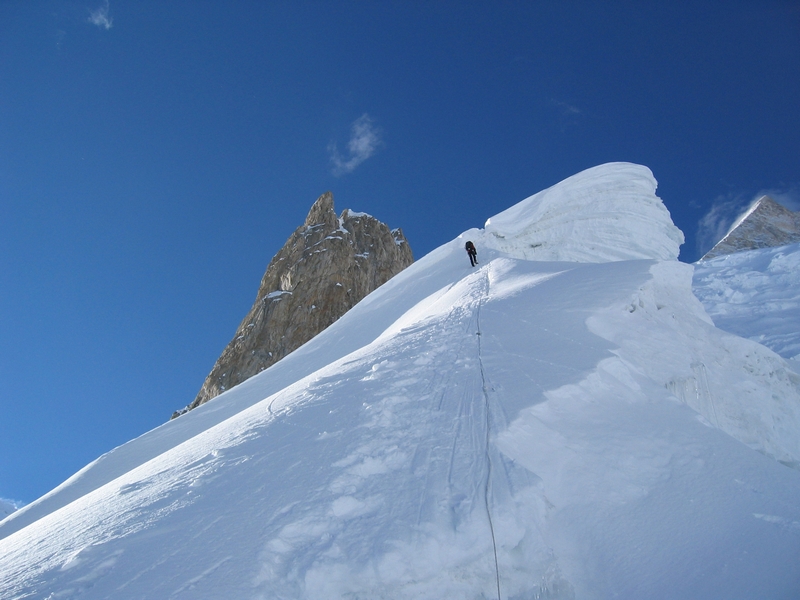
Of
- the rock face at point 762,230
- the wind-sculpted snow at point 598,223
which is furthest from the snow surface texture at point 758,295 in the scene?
the rock face at point 762,230

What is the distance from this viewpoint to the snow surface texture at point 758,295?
28908 millimetres

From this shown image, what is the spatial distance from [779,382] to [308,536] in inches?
495

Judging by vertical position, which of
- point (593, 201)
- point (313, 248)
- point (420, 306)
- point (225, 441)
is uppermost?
Result: point (313, 248)

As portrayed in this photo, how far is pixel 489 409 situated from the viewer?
18.2 feet

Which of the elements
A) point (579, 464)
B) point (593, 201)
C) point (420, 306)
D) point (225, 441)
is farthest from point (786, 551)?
point (593, 201)

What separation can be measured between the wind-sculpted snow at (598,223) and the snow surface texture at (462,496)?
40.0 feet

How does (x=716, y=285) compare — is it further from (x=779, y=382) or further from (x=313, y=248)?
(x=313, y=248)

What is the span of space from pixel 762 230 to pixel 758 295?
63381mm

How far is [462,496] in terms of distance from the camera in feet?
13.6

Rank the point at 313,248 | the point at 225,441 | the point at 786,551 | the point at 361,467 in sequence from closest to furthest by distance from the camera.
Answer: the point at 786,551 → the point at 361,467 → the point at 225,441 → the point at 313,248

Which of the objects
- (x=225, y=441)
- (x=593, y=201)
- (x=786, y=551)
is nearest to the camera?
Result: (x=786, y=551)

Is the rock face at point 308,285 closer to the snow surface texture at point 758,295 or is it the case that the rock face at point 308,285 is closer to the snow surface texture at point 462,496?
the snow surface texture at point 758,295

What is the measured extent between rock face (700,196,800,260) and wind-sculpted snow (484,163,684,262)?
69.6 metres

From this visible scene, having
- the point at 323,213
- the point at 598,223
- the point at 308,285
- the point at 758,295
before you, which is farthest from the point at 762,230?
the point at 598,223
